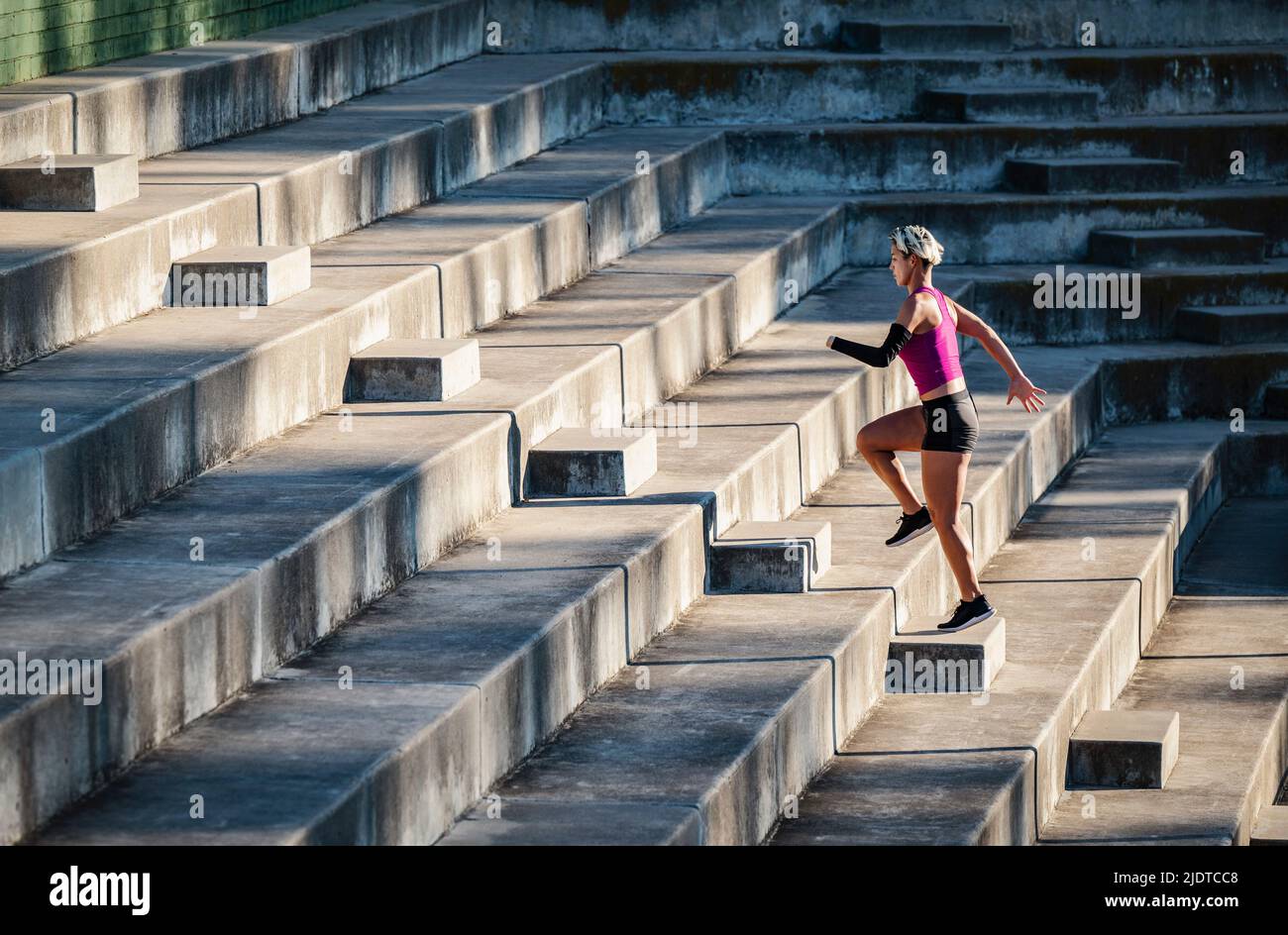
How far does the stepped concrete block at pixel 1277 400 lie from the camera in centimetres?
1145

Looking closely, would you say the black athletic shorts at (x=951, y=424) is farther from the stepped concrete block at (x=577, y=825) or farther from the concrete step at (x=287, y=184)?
the concrete step at (x=287, y=184)

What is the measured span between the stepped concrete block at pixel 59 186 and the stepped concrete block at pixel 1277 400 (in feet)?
21.0

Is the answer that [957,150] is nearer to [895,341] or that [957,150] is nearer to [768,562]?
[895,341]

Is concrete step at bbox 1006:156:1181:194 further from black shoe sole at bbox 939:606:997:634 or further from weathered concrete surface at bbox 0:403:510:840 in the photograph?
weathered concrete surface at bbox 0:403:510:840

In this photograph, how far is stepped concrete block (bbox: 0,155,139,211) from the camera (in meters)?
7.61

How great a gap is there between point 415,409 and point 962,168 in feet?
20.4

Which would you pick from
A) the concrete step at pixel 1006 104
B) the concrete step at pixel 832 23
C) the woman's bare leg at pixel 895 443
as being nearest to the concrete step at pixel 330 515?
the woman's bare leg at pixel 895 443

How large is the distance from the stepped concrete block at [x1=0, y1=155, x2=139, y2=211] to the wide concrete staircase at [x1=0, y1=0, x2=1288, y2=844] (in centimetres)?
2

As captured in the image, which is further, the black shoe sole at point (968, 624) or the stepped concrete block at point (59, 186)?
the stepped concrete block at point (59, 186)

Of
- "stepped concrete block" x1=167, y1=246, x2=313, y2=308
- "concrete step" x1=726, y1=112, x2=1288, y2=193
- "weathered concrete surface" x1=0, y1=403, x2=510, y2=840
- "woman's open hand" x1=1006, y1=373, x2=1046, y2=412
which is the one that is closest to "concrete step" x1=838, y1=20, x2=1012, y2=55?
"concrete step" x1=726, y1=112, x2=1288, y2=193

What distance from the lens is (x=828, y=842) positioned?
5.86 metres

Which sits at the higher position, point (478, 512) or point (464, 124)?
point (464, 124)

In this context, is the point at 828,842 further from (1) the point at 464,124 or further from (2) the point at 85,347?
(1) the point at 464,124
